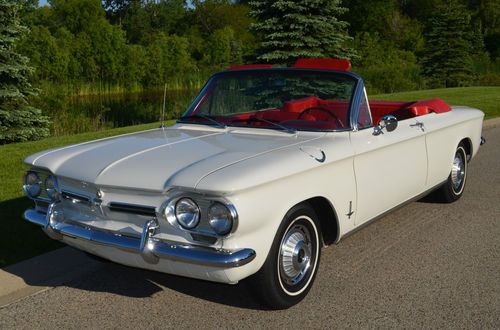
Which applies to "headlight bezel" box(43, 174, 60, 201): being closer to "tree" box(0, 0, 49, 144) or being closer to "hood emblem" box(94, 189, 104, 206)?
"hood emblem" box(94, 189, 104, 206)

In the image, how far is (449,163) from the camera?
633cm

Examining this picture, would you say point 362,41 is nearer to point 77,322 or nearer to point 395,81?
point 395,81

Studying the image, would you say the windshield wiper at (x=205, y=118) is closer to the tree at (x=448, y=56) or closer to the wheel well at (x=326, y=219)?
the wheel well at (x=326, y=219)

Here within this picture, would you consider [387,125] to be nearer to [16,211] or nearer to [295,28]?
[16,211]

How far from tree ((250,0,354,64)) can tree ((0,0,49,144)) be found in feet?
24.2

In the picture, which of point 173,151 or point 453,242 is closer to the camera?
point 173,151

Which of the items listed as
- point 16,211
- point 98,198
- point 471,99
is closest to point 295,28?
point 471,99

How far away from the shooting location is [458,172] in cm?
682

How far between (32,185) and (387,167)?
9.07ft

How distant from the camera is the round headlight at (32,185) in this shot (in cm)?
439

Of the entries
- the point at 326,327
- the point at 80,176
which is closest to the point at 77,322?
the point at 80,176

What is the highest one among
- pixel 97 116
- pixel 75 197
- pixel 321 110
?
pixel 321 110

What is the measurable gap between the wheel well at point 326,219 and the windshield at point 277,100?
0.71 metres

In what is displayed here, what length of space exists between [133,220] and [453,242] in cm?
299
